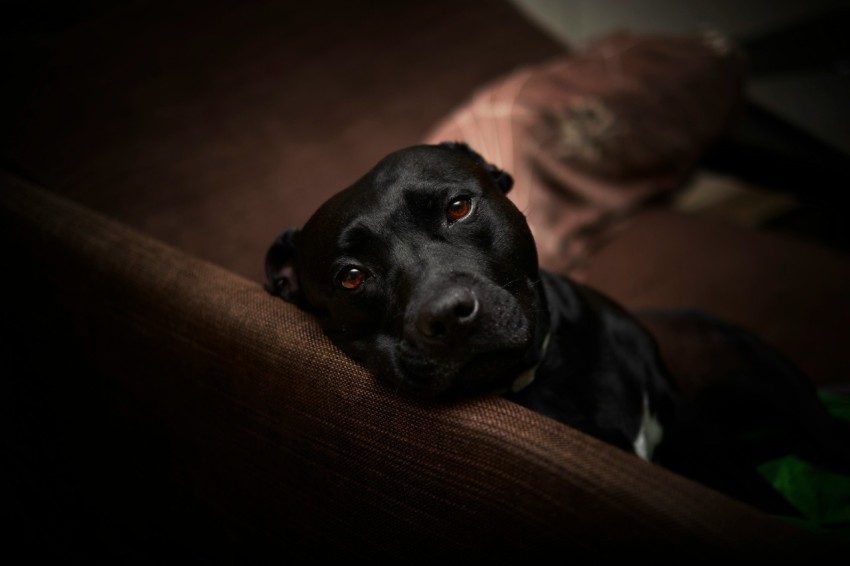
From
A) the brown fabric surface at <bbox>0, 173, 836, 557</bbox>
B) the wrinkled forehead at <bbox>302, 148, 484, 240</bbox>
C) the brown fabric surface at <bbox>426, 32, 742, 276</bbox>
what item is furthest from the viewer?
the brown fabric surface at <bbox>426, 32, 742, 276</bbox>

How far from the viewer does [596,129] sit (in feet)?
7.91

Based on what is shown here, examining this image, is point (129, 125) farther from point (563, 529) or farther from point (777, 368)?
point (777, 368)

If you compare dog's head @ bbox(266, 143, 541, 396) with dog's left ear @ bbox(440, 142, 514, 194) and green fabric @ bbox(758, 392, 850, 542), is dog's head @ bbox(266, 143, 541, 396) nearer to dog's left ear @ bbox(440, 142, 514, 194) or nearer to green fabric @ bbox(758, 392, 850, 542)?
dog's left ear @ bbox(440, 142, 514, 194)

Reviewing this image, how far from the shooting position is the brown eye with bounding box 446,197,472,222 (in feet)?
4.39

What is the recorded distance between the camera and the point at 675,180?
102 inches

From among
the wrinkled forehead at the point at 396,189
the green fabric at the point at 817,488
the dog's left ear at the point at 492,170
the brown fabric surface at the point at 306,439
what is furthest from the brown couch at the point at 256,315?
the dog's left ear at the point at 492,170

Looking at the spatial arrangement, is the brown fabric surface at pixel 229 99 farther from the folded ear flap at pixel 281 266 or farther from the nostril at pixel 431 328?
the nostril at pixel 431 328

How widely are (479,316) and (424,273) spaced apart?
0.18 meters

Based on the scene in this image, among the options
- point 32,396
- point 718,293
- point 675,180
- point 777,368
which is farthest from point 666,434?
point 32,396

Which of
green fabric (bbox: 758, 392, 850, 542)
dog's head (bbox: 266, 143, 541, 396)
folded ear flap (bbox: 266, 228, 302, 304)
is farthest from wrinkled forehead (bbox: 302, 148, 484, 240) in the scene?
green fabric (bbox: 758, 392, 850, 542)

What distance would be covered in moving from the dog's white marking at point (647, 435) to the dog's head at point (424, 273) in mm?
393

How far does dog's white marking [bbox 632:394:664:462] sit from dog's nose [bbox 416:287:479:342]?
0.67 meters

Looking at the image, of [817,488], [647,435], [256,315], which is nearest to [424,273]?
[256,315]

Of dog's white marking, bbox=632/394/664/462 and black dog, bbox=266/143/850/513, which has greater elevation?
black dog, bbox=266/143/850/513
